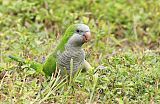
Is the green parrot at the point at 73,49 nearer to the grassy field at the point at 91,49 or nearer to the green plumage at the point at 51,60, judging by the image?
the green plumage at the point at 51,60

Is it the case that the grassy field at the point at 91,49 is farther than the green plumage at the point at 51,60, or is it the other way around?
the green plumage at the point at 51,60

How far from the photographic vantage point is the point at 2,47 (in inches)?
228

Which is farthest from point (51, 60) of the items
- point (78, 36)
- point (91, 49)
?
point (91, 49)

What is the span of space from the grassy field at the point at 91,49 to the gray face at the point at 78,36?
27cm

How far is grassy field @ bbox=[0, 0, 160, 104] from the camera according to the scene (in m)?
4.45

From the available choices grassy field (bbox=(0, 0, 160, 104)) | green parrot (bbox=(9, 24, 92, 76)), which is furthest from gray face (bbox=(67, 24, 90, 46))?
grassy field (bbox=(0, 0, 160, 104))

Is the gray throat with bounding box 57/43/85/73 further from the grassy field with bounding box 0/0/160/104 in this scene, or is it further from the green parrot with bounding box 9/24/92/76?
the grassy field with bounding box 0/0/160/104

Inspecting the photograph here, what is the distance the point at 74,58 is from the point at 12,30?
1858mm

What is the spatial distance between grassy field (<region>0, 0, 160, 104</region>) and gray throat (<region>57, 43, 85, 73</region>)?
111 millimetres

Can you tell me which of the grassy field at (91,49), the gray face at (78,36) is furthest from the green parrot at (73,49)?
the grassy field at (91,49)

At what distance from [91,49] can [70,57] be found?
1227 millimetres

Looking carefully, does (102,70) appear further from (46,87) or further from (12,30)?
(12,30)

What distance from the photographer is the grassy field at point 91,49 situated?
4445mm

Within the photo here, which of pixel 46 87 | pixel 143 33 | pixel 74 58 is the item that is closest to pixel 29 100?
pixel 46 87
